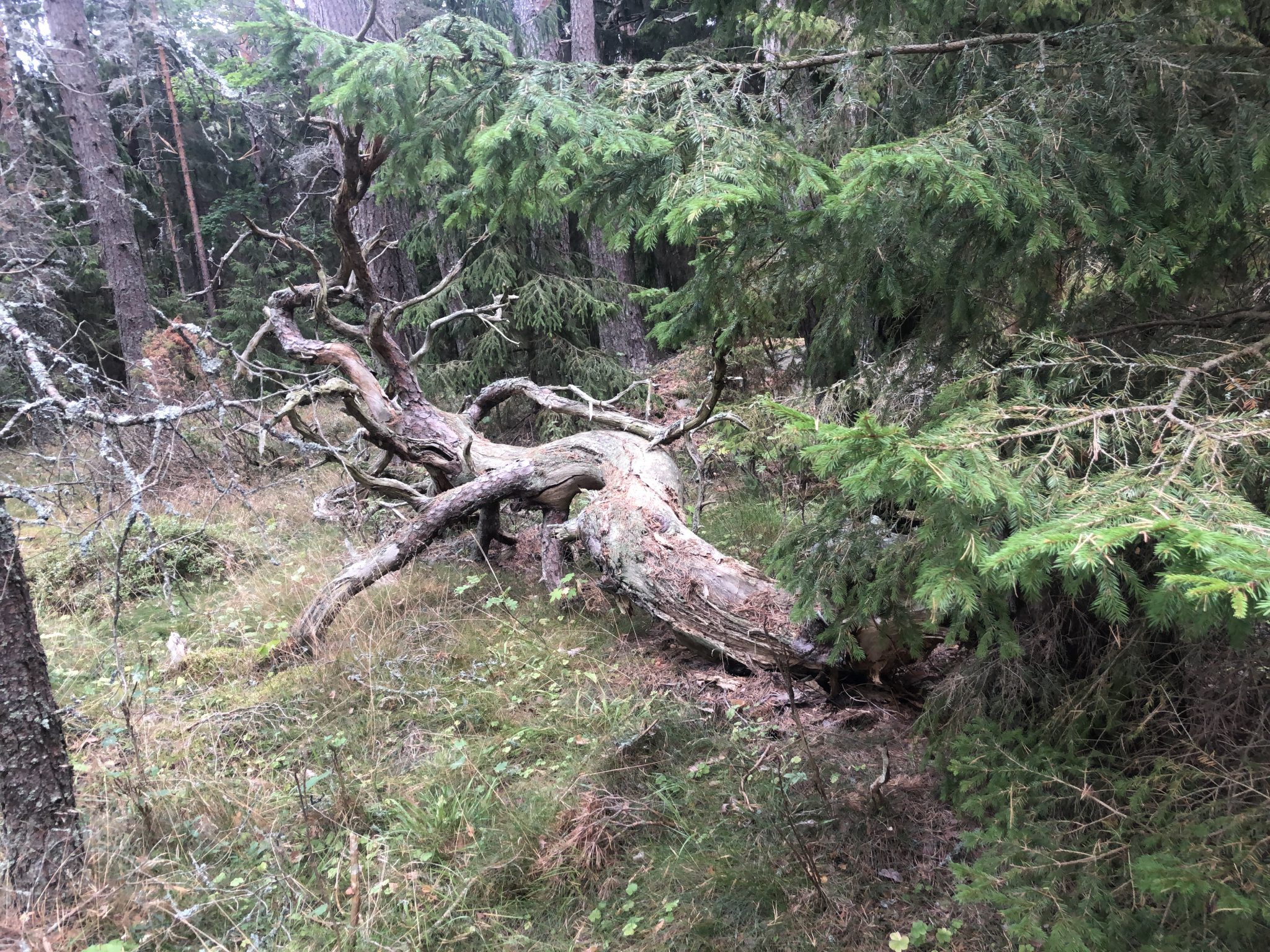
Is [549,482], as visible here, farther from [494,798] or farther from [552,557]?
[494,798]

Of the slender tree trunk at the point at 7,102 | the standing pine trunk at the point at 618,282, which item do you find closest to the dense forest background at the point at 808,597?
the standing pine trunk at the point at 618,282

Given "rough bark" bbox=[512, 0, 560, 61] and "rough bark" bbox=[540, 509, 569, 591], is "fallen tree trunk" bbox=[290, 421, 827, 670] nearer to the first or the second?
"rough bark" bbox=[540, 509, 569, 591]

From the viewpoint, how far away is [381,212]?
33.8 ft

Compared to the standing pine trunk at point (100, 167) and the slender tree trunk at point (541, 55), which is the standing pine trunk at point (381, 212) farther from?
the standing pine trunk at point (100, 167)

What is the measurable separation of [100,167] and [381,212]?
568 cm

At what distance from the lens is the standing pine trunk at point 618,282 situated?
10.0 m

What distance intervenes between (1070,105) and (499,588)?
14.9 feet

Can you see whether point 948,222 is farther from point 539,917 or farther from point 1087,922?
point 539,917

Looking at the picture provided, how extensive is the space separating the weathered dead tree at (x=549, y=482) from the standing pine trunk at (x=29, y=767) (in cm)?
186

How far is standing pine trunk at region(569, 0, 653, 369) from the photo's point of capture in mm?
10008

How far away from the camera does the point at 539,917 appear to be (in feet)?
9.17

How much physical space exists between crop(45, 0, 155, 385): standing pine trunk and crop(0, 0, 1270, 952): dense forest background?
958cm

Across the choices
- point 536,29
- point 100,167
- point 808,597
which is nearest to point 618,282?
point 536,29

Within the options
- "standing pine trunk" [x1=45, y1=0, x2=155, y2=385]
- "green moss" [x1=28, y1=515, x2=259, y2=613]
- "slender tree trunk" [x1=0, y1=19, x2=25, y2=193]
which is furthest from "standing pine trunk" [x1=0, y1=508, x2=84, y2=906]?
"slender tree trunk" [x1=0, y1=19, x2=25, y2=193]
